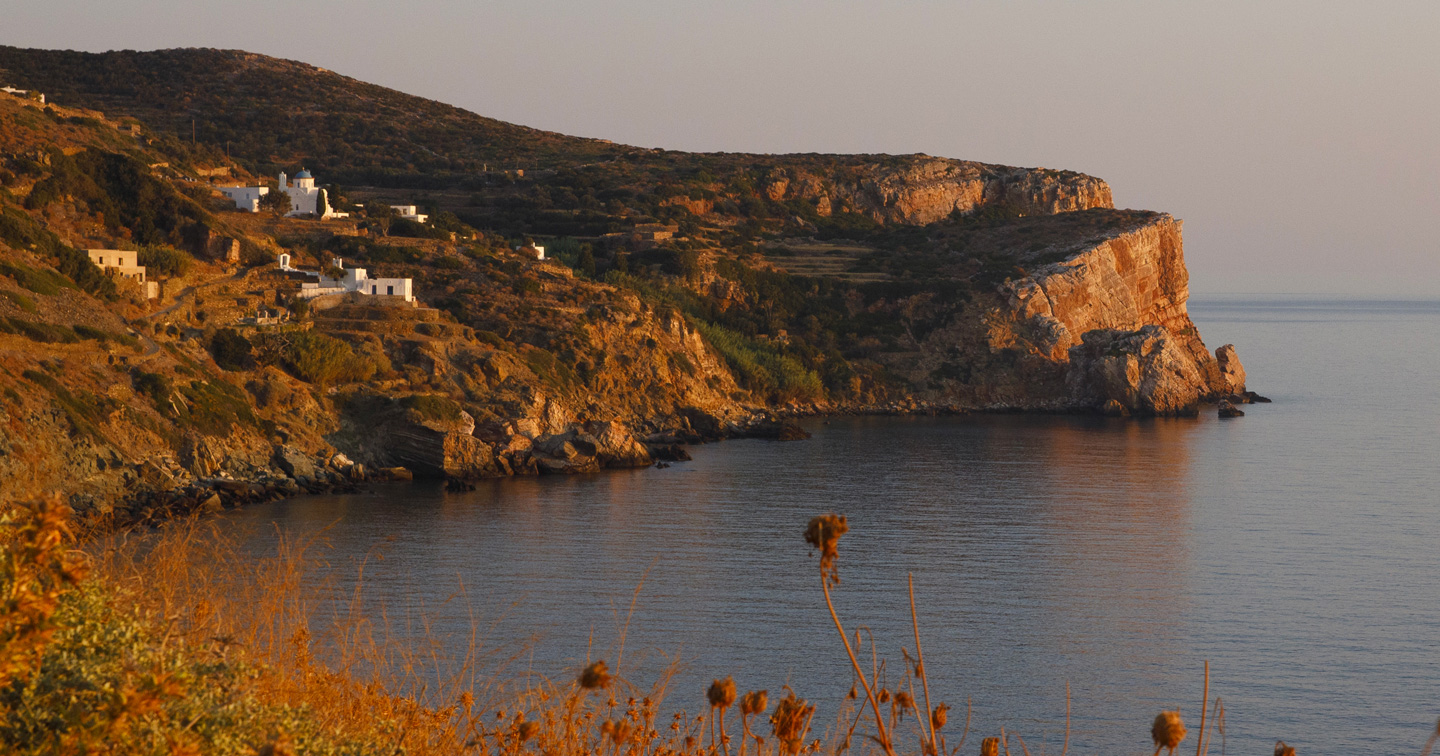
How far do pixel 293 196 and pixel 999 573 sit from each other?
57.9 metres

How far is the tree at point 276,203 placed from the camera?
7544cm

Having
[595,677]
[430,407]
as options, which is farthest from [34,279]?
[595,677]

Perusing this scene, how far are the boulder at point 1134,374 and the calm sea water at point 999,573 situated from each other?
21.7 m

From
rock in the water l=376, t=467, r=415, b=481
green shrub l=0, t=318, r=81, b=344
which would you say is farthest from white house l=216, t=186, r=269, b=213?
rock in the water l=376, t=467, r=415, b=481

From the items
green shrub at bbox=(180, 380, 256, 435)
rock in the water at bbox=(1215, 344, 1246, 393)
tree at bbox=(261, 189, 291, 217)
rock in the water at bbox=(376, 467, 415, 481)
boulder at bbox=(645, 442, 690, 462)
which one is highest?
tree at bbox=(261, 189, 291, 217)

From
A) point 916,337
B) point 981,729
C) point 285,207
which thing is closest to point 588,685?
point 981,729

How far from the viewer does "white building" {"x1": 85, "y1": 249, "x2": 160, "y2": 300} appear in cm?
5600

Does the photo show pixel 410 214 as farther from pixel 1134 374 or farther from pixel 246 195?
pixel 1134 374

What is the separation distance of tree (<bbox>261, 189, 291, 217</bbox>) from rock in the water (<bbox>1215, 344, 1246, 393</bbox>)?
71.3m

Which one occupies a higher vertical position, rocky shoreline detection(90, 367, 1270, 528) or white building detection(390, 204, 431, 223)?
white building detection(390, 204, 431, 223)

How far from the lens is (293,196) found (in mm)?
78688

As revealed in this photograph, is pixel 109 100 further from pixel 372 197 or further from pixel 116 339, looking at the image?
pixel 116 339

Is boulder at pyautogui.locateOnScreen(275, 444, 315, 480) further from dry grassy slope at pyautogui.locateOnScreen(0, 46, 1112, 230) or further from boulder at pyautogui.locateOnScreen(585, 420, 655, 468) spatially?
dry grassy slope at pyautogui.locateOnScreen(0, 46, 1112, 230)

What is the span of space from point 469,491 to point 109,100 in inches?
3535
